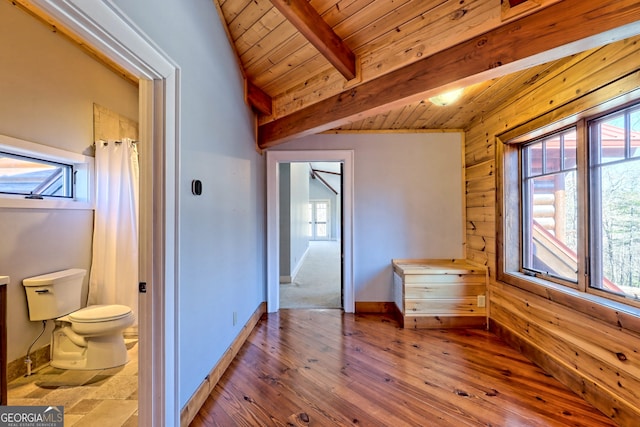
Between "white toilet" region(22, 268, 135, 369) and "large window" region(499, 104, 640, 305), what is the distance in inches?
133

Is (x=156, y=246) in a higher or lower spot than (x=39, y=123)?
lower

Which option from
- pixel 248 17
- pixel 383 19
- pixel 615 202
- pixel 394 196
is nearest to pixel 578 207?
pixel 615 202

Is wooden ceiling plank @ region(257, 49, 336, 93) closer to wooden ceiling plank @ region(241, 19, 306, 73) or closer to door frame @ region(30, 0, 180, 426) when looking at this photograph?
wooden ceiling plank @ region(241, 19, 306, 73)

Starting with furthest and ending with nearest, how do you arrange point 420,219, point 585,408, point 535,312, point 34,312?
point 420,219
point 535,312
point 34,312
point 585,408

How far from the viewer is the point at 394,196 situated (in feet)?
11.2

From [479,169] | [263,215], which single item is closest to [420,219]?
[479,169]

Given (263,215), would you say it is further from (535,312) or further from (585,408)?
(585,408)

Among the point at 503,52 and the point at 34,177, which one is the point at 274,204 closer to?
the point at 34,177

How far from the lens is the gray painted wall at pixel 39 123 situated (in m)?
1.95

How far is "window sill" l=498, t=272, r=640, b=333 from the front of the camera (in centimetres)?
152

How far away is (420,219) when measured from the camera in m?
3.38

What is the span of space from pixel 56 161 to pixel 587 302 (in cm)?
412

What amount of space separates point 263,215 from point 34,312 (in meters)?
2.10

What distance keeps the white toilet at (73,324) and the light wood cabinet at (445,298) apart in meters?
2.60
